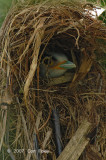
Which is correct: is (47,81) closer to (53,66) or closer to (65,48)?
(53,66)

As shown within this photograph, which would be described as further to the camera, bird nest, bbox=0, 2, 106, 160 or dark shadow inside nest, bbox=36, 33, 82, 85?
dark shadow inside nest, bbox=36, 33, 82, 85

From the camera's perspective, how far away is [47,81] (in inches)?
67.3

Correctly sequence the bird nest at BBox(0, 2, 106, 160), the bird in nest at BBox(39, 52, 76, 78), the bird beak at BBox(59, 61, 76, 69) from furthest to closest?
the bird in nest at BBox(39, 52, 76, 78)
the bird beak at BBox(59, 61, 76, 69)
the bird nest at BBox(0, 2, 106, 160)

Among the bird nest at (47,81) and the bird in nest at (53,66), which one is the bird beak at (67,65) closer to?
the bird in nest at (53,66)

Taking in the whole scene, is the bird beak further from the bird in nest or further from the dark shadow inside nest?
the dark shadow inside nest

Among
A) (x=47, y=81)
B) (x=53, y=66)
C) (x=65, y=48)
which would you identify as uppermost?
(x=65, y=48)

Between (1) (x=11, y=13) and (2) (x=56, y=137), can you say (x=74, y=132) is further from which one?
(1) (x=11, y=13)

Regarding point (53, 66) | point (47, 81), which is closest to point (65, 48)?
point (53, 66)

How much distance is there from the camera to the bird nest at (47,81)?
131cm

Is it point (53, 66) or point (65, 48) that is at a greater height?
point (65, 48)

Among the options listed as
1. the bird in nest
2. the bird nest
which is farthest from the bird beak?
the bird nest

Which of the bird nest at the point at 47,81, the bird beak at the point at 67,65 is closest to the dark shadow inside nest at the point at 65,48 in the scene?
the bird nest at the point at 47,81

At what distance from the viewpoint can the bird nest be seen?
1.31 m

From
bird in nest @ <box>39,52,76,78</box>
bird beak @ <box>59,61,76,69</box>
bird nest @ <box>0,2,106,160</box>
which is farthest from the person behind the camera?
bird in nest @ <box>39,52,76,78</box>
